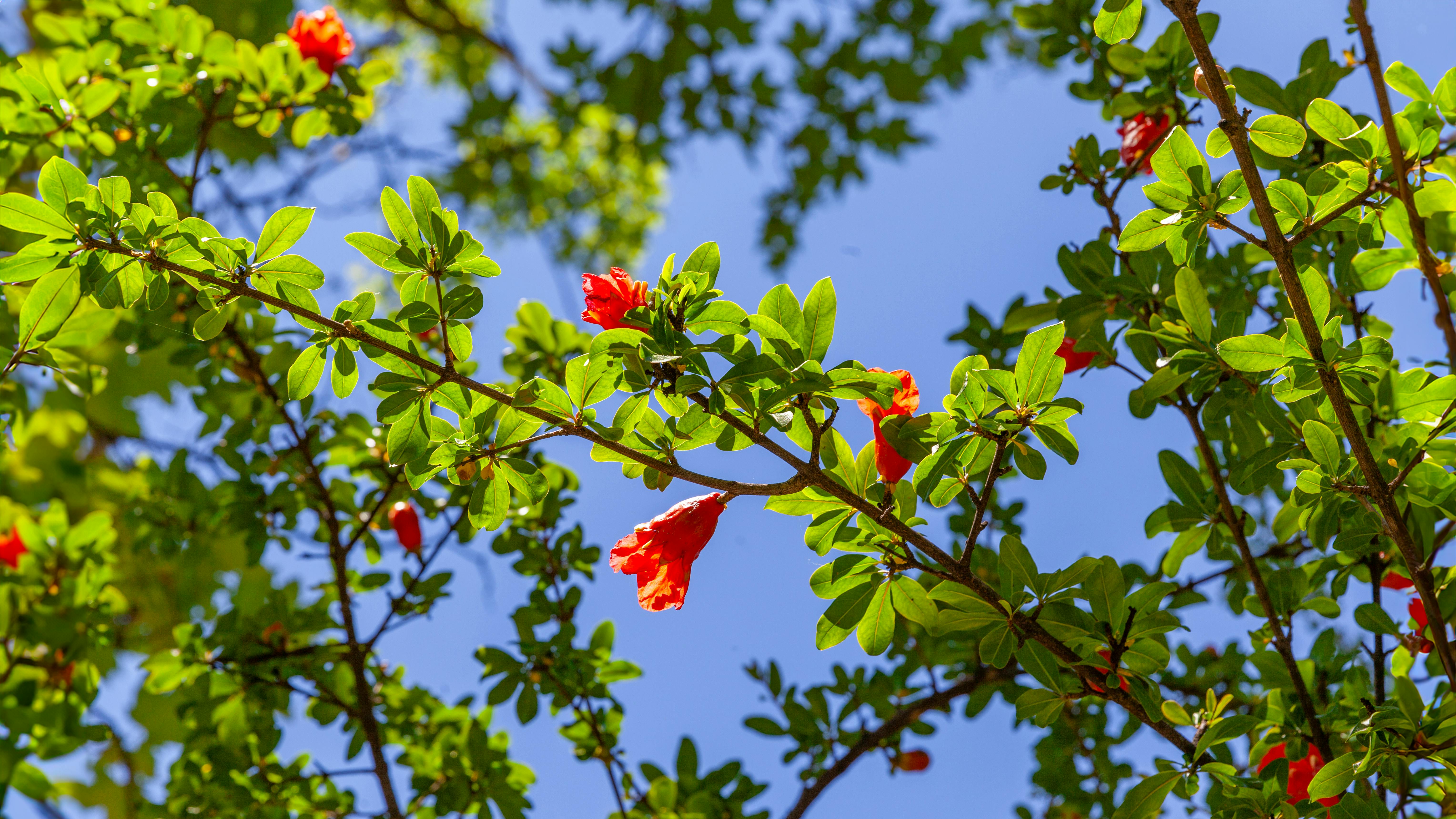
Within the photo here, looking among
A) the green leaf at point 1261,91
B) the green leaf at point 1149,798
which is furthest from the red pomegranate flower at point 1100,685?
the green leaf at point 1261,91

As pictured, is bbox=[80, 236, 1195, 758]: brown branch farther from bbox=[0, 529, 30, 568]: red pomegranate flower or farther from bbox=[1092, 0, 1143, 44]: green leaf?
bbox=[0, 529, 30, 568]: red pomegranate flower

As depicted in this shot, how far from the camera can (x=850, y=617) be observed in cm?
108

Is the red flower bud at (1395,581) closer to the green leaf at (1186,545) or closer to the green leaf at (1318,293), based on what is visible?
the green leaf at (1186,545)

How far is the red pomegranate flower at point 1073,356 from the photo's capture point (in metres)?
1.43

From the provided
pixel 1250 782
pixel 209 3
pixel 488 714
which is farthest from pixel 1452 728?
pixel 209 3

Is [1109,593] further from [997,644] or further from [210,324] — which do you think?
[210,324]

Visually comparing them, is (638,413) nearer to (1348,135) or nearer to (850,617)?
(850,617)

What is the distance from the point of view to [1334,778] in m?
1.05

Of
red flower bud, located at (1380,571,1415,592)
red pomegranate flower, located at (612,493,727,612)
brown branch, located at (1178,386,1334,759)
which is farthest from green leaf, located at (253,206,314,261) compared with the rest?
red flower bud, located at (1380,571,1415,592)

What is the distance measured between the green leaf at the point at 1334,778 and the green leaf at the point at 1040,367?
552 millimetres

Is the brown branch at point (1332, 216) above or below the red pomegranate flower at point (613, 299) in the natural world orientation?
above

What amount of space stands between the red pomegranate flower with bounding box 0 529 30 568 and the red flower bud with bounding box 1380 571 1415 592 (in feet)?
8.64

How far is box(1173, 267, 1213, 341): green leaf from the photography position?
3.58 feet

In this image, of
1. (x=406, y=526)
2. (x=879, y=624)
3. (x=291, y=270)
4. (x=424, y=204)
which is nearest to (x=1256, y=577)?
(x=879, y=624)
